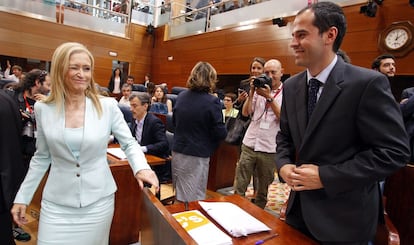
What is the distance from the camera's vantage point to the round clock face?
162 inches

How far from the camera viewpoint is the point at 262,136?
7.70 ft

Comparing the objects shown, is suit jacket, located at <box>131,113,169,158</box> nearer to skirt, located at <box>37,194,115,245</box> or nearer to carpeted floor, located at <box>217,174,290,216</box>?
skirt, located at <box>37,194,115,245</box>

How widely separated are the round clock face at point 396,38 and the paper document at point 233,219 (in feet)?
14.2

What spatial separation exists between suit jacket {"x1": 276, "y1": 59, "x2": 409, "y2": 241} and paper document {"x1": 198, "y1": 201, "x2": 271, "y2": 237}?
0.19 metres

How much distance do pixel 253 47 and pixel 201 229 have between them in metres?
6.34

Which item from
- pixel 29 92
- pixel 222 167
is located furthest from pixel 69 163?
pixel 222 167

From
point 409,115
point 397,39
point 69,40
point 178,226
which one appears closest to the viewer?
point 178,226

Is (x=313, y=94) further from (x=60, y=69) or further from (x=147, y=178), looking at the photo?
(x=60, y=69)

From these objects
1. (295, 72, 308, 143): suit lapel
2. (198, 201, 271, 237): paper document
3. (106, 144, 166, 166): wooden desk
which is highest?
(295, 72, 308, 143): suit lapel

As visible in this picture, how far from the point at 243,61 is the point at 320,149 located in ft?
21.1

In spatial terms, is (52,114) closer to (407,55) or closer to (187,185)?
(187,185)

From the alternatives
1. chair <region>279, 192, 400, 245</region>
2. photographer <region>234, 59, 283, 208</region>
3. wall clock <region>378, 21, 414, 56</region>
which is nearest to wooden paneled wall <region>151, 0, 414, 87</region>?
wall clock <region>378, 21, 414, 56</region>

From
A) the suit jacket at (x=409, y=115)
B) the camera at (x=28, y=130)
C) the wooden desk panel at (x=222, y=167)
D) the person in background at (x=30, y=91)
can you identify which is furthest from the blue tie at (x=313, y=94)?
the wooden desk panel at (x=222, y=167)

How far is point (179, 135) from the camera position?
2328 millimetres
